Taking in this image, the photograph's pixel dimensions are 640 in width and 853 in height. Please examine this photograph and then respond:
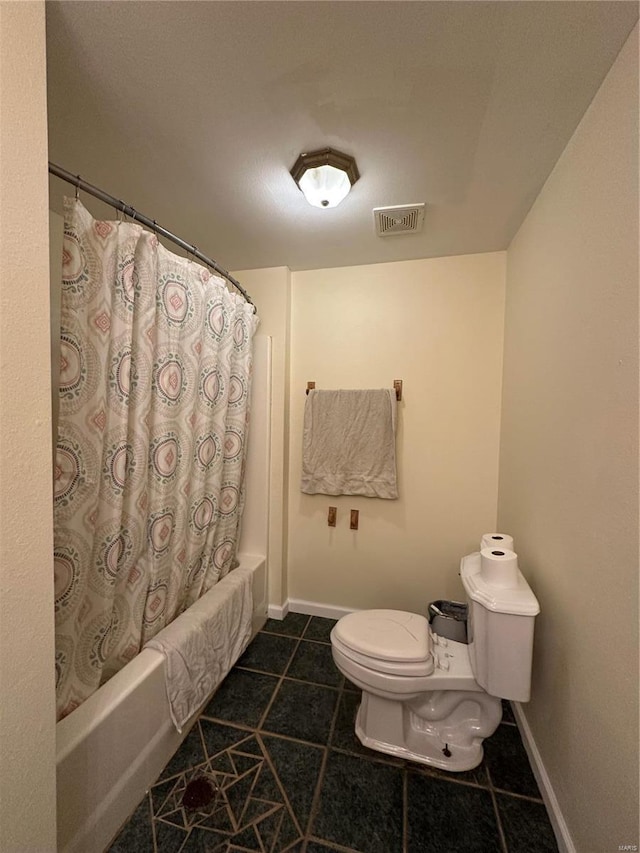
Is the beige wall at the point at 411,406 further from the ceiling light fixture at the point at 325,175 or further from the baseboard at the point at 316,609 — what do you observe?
the ceiling light fixture at the point at 325,175

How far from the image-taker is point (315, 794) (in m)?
1.09

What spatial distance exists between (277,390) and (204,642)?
1.35m

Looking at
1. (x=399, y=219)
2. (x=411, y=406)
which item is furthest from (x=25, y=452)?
(x=411, y=406)

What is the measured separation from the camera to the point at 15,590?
63 centimetres

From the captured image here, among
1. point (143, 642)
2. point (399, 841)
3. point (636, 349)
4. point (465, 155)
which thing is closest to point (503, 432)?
point (636, 349)

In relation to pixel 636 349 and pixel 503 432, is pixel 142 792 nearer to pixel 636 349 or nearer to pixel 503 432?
pixel 636 349

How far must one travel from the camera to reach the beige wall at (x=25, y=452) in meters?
0.61

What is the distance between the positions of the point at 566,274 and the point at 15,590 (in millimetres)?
1690

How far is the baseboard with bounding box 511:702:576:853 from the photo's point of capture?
939 millimetres

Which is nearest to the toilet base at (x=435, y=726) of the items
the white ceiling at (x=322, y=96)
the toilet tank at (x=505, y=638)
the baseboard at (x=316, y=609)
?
the toilet tank at (x=505, y=638)

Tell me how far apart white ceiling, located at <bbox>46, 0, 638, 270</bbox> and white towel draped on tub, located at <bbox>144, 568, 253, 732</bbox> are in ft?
5.82

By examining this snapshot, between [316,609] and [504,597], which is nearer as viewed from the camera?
[504,597]

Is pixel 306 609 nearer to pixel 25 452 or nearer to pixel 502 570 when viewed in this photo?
pixel 502 570

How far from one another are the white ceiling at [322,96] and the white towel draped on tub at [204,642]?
1774 mm
